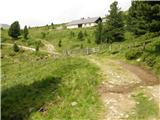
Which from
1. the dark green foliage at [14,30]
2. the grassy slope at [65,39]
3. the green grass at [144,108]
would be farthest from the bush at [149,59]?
the dark green foliage at [14,30]

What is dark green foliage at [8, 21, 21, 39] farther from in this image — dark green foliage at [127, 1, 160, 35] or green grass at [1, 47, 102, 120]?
dark green foliage at [127, 1, 160, 35]

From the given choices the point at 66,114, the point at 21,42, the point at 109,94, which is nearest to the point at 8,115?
the point at 66,114

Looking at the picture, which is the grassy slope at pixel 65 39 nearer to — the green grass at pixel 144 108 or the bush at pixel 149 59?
the bush at pixel 149 59

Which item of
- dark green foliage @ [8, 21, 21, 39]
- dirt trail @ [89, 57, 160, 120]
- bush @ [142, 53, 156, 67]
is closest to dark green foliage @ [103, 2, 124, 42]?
bush @ [142, 53, 156, 67]

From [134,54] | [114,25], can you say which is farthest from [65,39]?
[134,54]

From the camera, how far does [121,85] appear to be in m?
28.1

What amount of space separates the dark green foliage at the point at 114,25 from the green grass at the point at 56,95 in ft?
116

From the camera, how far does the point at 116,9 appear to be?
6938 centimetres

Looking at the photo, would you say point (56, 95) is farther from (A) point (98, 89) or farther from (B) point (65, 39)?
(B) point (65, 39)

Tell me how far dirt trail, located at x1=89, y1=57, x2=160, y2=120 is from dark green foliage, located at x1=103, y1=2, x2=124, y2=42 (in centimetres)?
3329

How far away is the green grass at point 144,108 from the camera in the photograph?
2216 cm

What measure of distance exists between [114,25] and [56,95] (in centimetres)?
4420

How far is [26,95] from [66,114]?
574 cm

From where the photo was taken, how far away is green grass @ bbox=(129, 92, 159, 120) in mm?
22163
